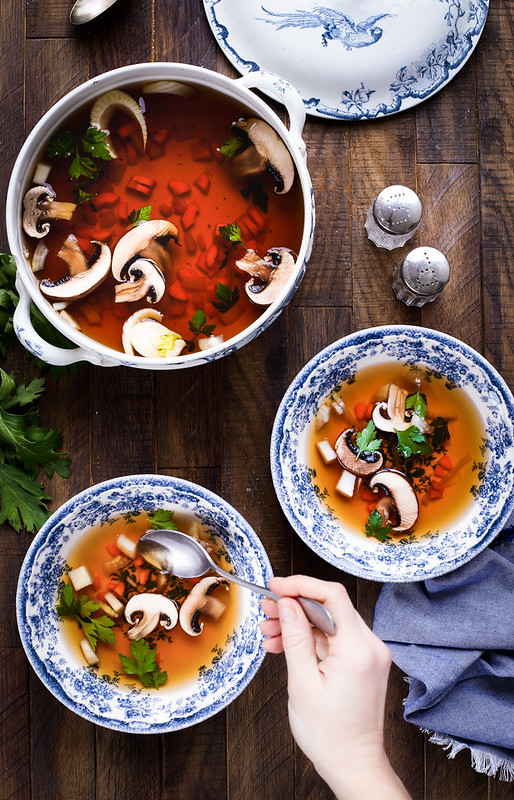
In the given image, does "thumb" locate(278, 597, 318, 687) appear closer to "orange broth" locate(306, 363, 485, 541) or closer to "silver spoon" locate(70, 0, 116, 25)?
"orange broth" locate(306, 363, 485, 541)

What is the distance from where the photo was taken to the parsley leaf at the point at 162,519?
47.5 inches

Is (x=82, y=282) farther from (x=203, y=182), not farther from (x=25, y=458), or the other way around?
(x=25, y=458)

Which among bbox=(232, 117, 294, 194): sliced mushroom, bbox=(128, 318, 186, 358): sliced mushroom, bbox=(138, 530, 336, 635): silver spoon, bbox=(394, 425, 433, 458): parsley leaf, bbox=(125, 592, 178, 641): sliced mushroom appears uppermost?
bbox=(232, 117, 294, 194): sliced mushroom

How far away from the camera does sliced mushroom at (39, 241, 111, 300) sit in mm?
1024

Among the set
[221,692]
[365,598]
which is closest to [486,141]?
[365,598]

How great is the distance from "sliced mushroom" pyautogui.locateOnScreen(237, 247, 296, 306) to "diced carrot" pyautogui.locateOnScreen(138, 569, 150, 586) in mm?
536

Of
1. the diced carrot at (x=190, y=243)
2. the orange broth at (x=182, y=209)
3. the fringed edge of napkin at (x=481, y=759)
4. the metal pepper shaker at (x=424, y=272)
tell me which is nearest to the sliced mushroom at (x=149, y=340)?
the orange broth at (x=182, y=209)

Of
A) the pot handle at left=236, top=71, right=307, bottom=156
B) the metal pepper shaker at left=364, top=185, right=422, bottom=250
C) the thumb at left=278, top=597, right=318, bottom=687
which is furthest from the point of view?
the metal pepper shaker at left=364, top=185, right=422, bottom=250

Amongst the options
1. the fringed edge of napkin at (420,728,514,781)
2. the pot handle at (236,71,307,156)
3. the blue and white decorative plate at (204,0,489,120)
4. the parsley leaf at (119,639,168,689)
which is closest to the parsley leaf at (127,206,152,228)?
the pot handle at (236,71,307,156)

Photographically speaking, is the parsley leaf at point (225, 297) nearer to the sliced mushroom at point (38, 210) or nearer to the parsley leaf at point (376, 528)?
the sliced mushroom at point (38, 210)

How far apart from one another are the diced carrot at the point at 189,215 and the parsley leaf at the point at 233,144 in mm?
90

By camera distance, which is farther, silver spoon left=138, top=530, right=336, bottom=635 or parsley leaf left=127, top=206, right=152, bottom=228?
silver spoon left=138, top=530, right=336, bottom=635

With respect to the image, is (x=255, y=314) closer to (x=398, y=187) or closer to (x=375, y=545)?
(x=398, y=187)

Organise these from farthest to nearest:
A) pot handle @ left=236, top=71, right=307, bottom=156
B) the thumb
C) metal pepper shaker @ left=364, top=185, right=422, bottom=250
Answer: metal pepper shaker @ left=364, top=185, right=422, bottom=250 < pot handle @ left=236, top=71, right=307, bottom=156 < the thumb
